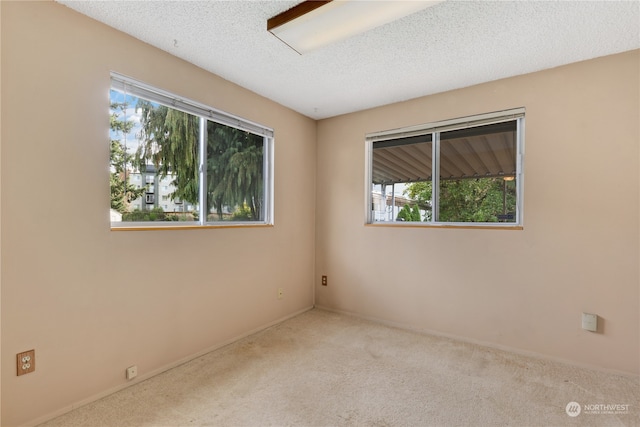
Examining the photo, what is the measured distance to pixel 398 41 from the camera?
2096 mm

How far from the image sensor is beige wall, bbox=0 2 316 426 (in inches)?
62.2

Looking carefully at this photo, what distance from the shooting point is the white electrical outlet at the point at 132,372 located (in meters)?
2.02

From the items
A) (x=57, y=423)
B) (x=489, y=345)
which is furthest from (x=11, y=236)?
(x=489, y=345)

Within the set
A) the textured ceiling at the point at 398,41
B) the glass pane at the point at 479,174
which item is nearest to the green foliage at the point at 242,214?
the textured ceiling at the point at 398,41

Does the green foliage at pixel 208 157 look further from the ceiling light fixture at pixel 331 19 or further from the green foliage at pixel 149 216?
the ceiling light fixture at pixel 331 19

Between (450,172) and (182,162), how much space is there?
8.08ft

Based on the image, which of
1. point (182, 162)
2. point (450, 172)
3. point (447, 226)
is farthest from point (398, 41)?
point (182, 162)

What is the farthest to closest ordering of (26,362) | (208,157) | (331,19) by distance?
(208,157), (331,19), (26,362)

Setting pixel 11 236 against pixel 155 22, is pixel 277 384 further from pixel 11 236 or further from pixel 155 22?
pixel 155 22

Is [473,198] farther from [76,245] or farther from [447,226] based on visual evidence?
[76,245]

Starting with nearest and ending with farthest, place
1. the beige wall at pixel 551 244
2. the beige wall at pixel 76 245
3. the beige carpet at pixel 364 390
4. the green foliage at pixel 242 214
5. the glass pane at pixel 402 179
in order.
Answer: the beige wall at pixel 76 245 < the beige carpet at pixel 364 390 < the beige wall at pixel 551 244 < the green foliage at pixel 242 214 < the glass pane at pixel 402 179

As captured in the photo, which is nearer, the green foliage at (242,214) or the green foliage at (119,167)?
the green foliage at (119,167)

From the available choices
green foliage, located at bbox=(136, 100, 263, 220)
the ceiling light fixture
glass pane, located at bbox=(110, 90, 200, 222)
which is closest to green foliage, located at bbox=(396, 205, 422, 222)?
green foliage, located at bbox=(136, 100, 263, 220)

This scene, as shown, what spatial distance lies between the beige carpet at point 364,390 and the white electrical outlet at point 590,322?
318 mm
